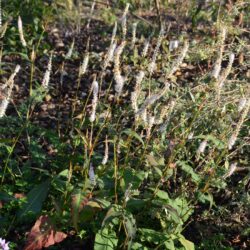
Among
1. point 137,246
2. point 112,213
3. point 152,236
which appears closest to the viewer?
point 112,213

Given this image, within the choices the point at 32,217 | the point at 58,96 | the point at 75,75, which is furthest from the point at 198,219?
the point at 75,75

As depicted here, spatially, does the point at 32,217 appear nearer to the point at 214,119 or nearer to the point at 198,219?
the point at 198,219

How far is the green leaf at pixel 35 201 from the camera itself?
2.97m

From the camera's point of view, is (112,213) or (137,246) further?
(137,246)

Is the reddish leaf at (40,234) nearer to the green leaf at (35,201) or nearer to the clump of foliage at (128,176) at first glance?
the clump of foliage at (128,176)

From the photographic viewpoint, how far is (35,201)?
300 centimetres

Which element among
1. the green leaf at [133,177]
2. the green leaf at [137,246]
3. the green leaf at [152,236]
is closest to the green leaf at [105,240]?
the green leaf at [137,246]

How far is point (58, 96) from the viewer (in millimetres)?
4918

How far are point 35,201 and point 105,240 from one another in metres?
0.51

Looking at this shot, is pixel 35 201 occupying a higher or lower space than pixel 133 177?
lower

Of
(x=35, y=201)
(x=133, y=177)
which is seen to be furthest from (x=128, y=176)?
(x=35, y=201)

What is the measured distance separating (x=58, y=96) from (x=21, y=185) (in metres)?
1.73

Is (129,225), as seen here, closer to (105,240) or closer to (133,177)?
(105,240)

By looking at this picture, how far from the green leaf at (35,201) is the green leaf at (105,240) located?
0.41 meters
